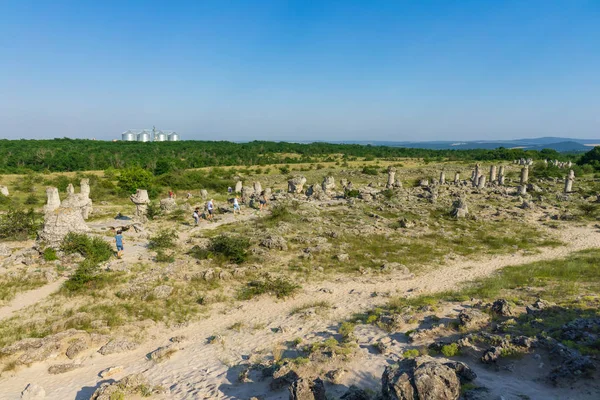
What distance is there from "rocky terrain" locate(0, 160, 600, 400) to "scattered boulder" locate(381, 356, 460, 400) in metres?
0.02

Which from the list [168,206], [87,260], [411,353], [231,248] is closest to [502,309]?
[411,353]

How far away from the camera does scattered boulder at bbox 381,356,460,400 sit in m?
5.46

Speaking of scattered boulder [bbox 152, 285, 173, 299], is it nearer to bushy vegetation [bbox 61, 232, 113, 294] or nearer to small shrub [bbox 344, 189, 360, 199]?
bushy vegetation [bbox 61, 232, 113, 294]

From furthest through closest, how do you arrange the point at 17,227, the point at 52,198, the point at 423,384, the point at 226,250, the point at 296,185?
the point at 296,185
the point at 52,198
the point at 17,227
the point at 226,250
the point at 423,384

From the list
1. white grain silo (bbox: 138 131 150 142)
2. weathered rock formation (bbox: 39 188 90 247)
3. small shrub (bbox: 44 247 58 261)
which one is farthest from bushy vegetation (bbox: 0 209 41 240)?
white grain silo (bbox: 138 131 150 142)

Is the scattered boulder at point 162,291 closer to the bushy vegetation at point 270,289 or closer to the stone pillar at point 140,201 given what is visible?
the bushy vegetation at point 270,289

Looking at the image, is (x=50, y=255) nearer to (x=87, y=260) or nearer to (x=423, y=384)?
(x=87, y=260)

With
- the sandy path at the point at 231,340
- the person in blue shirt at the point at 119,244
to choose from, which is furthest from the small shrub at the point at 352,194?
the person in blue shirt at the point at 119,244

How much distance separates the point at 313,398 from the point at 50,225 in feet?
49.2

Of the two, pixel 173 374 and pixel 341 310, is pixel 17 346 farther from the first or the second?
pixel 341 310

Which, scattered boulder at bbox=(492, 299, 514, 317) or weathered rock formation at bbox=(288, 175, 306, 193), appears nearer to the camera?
scattered boulder at bbox=(492, 299, 514, 317)

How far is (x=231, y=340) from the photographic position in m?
9.89

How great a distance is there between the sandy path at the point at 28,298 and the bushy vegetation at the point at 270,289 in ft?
21.6

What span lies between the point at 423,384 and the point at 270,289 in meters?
7.97
